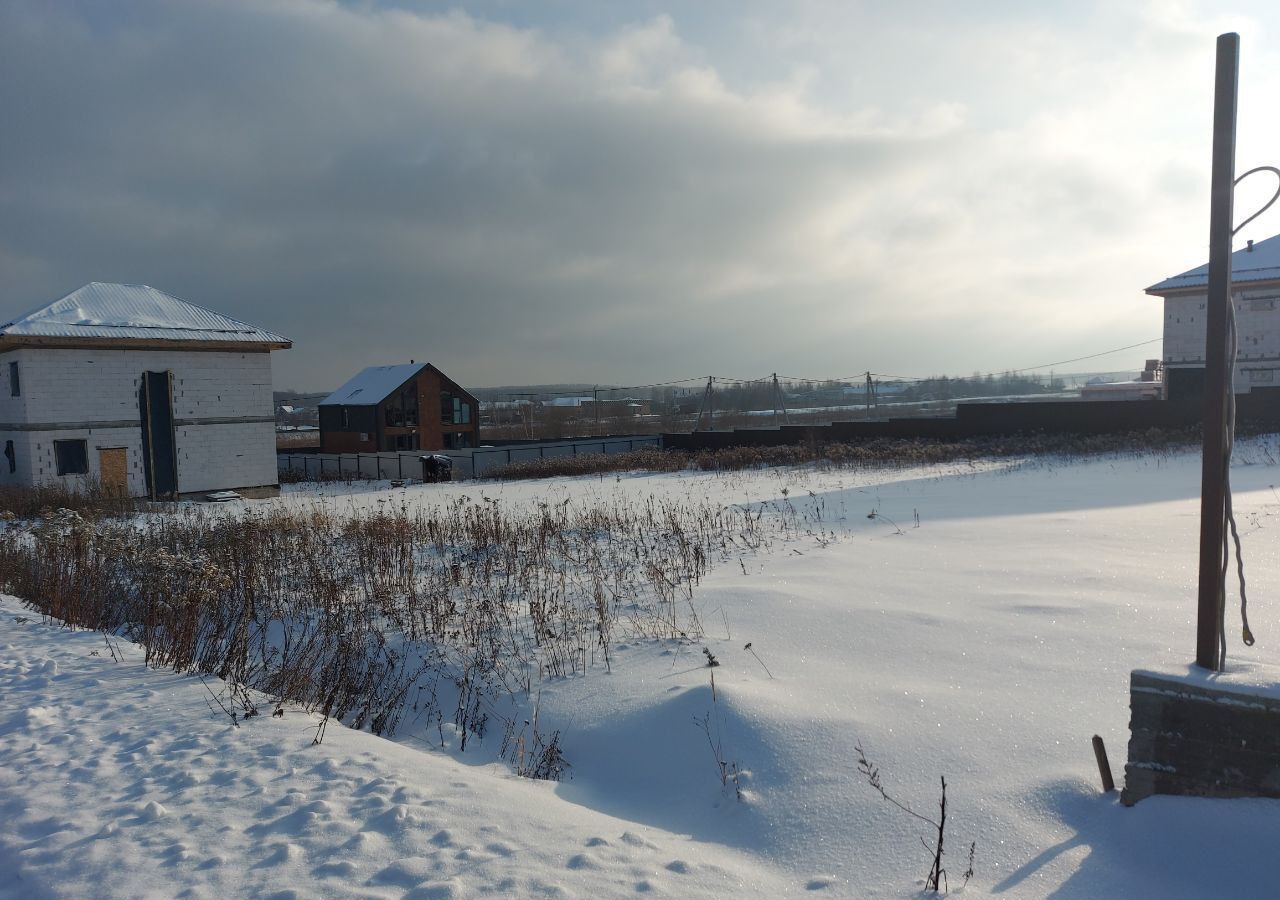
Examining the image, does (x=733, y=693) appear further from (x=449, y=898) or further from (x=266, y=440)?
(x=266, y=440)

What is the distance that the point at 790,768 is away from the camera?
415cm

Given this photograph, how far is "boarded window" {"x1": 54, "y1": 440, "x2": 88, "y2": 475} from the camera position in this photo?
19641mm

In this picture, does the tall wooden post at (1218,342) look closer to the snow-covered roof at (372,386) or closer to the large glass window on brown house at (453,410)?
the snow-covered roof at (372,386)

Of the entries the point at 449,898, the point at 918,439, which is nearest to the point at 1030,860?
the point at 449,898

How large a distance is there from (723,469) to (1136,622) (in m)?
16.2

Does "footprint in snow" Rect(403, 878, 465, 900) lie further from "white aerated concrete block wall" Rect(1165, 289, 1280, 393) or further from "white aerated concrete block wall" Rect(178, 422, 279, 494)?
"white aerated concrete block wall" Rect(1165, 289, 1280, 393)

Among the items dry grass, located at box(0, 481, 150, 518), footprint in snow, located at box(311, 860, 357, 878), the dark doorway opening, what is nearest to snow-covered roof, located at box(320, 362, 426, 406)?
the dark doorway opening

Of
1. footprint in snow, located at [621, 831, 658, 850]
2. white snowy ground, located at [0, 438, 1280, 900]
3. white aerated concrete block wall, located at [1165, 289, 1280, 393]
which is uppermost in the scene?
white aerated concrete block wall, located at [1165, 289, 1280, 393]

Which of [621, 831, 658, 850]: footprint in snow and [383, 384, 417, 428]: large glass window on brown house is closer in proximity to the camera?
[621, 831, 658, 850]: footprint in snow

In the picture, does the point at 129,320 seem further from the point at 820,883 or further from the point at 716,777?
the point at 820,883

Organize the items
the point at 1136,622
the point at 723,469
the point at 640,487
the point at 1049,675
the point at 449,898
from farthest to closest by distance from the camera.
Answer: the point at 723,469
the point at 640,487
the point at 1136,622
the point at 1049,675
the point at 449,898

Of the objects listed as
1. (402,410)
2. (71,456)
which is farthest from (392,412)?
(71,456)

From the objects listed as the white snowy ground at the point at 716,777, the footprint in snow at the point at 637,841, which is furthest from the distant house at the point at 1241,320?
the footprint in snow at the point at 637,841

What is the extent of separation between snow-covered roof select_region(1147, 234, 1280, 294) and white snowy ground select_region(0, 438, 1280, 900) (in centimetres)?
2308
